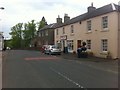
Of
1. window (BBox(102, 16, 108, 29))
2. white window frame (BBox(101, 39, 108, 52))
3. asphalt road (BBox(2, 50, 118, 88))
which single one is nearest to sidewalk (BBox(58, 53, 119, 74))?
asphalt road (BBox(2, 50, 118, 88))

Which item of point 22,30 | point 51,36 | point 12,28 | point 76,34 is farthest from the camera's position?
point 12,28

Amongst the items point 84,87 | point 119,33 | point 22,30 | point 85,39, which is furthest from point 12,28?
point 84,87

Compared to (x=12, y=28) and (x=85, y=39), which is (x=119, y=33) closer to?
(x=85, y=39)

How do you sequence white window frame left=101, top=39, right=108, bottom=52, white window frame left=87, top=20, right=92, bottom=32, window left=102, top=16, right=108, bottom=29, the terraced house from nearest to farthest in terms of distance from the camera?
1. the terraced house
2. white window frame left=101, top=39, right=108, bottom=52
3. window left=102, top=16, right=108, bottom=29
4. white window frame left=87, top=20, right=92, bottom=32

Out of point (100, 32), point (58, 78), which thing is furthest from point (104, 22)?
point (58, 78)

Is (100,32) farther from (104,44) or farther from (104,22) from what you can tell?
(104,44)

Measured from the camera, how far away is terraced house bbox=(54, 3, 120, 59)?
3459 centimetres

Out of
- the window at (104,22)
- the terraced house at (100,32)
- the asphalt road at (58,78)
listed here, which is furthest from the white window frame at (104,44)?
the asphalt road at (58,78)

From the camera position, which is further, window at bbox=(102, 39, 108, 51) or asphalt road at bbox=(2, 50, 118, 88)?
window at bbox=(102, 39, 108, 51)

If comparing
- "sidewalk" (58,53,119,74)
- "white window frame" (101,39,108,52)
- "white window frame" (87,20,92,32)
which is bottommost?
"sidewalk" (58,53,119,74)

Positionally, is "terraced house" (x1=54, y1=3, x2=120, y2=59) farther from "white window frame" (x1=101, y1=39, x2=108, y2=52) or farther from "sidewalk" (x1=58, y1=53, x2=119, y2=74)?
"sidewalk" (x1=58, y1=53, x2=119, y2=74)

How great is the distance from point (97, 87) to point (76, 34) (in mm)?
36976

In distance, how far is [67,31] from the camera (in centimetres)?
5444

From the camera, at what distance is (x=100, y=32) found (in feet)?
126
